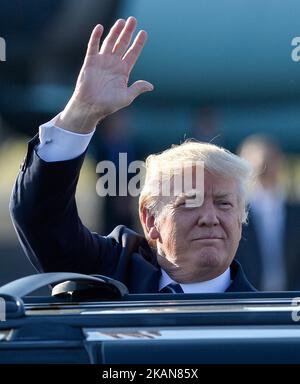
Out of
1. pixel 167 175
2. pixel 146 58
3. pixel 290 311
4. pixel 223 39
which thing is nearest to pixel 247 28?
pixel 223 39

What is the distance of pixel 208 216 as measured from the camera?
226 cm

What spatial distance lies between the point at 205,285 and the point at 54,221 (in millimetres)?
362

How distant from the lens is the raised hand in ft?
7.12

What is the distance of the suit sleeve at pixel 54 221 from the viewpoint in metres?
2.23

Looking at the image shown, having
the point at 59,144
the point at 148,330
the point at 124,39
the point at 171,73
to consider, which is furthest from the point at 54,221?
the point at 171,73

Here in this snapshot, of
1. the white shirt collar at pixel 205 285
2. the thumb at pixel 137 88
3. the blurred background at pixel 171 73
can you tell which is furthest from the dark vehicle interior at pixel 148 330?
the blurred background at pixel 171 73

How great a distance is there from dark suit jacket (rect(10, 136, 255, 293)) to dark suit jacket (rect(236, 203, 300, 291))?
6.47 ft

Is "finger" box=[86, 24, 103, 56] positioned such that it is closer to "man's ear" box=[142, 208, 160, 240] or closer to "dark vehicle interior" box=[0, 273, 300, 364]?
"man's ear" box=[142, 208, 160, 240]

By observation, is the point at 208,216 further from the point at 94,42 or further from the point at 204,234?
the point at 94,42

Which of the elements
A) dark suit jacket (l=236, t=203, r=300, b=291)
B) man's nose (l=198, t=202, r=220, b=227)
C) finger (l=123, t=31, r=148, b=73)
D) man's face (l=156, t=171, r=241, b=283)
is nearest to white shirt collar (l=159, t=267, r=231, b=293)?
man's face (l=156, t=171, r=241, b=283)

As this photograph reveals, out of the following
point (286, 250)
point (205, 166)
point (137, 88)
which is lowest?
point (286, 250)

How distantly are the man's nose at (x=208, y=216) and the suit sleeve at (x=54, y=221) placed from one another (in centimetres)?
22

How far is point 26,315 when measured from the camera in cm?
152
